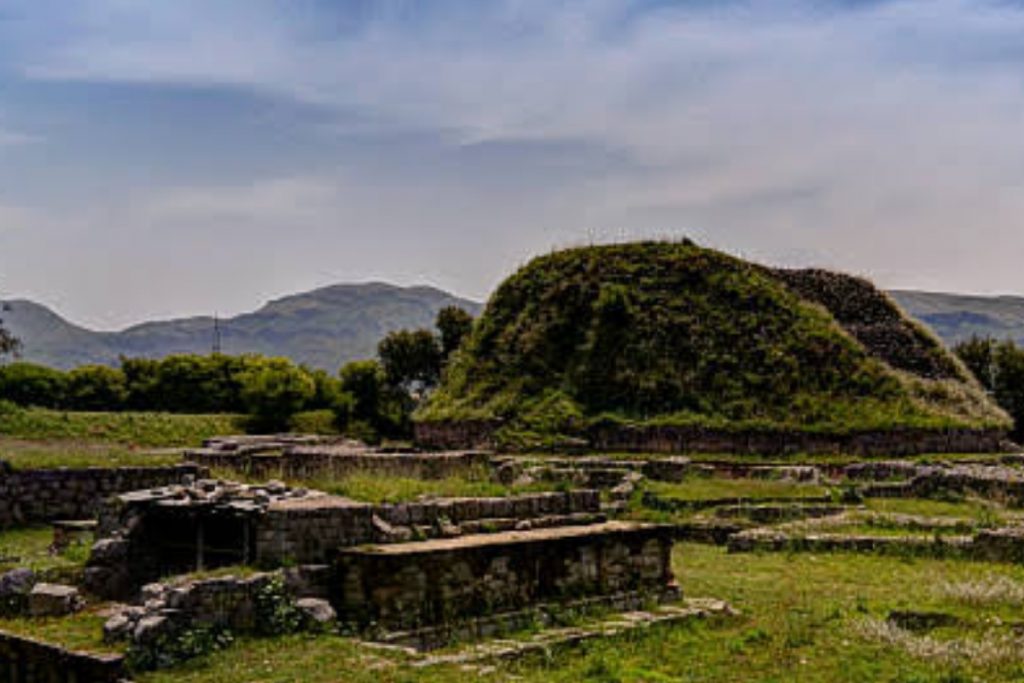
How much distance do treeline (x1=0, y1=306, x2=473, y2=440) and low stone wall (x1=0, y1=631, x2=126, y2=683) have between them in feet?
151

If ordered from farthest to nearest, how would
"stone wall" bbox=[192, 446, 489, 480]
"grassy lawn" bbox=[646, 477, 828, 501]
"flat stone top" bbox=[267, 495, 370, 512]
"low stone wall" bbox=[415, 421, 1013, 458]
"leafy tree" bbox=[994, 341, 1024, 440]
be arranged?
"leafy tree" bbox=[994, 341, 1024, 440] < "low stone wall" bbox=[415, 421, 1013, 458] < "grassy lawn" bbox=[646, 477, 828, 501] < "stone wall" bbox=[192, 446, 489, 480] < "flat stone top" bbox=[267, 495, 370, 512]

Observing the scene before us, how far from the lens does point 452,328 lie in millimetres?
69250

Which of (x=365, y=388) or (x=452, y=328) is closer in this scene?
(x=365, y=388)

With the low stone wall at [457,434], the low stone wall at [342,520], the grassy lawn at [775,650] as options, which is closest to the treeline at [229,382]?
the low stone wall at [457,434]

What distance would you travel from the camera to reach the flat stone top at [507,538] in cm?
1326

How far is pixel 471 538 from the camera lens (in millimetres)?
14531

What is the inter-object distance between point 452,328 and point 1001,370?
29.2 metres

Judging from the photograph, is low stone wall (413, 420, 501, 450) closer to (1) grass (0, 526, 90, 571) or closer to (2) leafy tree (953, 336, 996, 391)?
(1) grass (0, 526, 90, 571)

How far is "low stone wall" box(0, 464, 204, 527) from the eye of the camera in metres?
22.1

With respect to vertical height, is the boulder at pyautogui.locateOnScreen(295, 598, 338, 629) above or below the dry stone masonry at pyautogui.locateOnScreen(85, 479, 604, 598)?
below

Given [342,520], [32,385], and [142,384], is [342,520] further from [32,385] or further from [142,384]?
[32,385]

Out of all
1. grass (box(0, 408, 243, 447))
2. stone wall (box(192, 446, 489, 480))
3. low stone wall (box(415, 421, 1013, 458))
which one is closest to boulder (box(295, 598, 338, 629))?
stone wall (box(192, 446, 489, 480))

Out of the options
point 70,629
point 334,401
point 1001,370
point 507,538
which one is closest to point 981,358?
point 1001,370

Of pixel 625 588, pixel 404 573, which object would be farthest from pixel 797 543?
pixel 404 573
